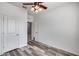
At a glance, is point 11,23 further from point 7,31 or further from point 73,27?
point 73,27

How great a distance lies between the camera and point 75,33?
11.0 ft

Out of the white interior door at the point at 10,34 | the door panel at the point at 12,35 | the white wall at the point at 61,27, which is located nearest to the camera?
the white wall at the point at 61,27

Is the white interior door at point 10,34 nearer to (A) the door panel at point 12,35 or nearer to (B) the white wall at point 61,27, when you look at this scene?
(A) the door panel at point 12,35

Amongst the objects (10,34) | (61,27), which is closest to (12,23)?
(10,34)

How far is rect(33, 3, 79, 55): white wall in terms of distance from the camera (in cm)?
339

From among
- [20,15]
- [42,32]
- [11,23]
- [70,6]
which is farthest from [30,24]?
[70,6]

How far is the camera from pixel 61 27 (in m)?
3.99

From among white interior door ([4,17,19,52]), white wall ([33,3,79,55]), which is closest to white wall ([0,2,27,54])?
white interior door ([4,17,19,52])

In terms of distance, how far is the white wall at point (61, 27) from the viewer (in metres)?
3.39

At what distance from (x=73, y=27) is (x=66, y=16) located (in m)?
0.65

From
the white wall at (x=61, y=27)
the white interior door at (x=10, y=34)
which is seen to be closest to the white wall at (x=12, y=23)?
the white interior door at (x=10, y=34)

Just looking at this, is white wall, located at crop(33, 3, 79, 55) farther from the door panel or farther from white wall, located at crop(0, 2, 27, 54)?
the door panel

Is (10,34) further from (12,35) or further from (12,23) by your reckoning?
(12,23)

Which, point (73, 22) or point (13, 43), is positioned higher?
point (73, 22)
